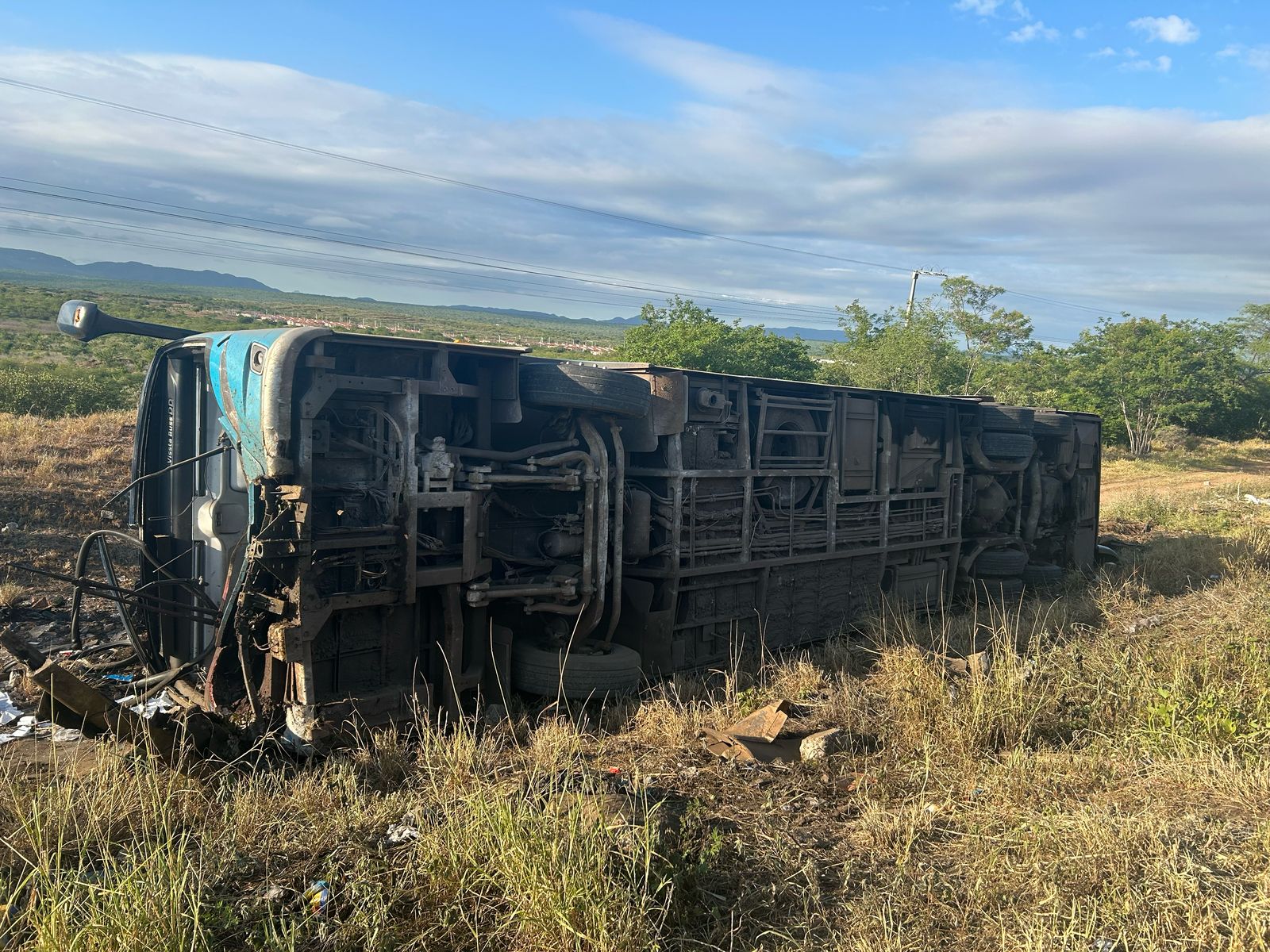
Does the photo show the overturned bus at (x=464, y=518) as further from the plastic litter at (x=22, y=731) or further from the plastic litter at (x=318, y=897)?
the plastic litter at (x=318, y=897)

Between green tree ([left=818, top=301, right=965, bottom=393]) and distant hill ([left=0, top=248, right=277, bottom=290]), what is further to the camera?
distant hill ([left=0, top=248, right=277, bottom=290])

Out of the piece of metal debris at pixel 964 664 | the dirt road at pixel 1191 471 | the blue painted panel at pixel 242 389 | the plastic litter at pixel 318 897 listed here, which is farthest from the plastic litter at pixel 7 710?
the dirt road at pixel 1191 471

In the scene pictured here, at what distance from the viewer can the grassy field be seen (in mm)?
3350

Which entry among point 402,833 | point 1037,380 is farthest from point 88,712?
point 1037,380

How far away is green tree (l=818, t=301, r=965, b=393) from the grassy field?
28747mm

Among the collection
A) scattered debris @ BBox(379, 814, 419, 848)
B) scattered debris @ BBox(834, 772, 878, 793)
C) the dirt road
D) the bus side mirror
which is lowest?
scattered debris @ BBox(834, 772, 878, 793)

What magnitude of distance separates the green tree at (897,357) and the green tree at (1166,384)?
5262mm

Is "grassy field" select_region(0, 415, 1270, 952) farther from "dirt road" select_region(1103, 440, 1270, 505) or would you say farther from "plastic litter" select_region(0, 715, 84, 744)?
"dirt road" select_region(1103, 440, 1270, 505)

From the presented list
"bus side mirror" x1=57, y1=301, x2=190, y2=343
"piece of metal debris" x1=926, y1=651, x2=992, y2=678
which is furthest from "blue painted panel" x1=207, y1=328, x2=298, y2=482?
"piece of metal debris" x1=926, y1=651, x2=992, y2=678

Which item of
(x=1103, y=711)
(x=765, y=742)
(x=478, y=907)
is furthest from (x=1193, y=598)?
(x=478, y=907)

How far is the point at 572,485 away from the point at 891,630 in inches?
157

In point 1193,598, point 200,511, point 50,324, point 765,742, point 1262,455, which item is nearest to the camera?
point 765,742

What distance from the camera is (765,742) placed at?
18.2 ft

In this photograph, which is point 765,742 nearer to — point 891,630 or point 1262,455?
point 891,630
